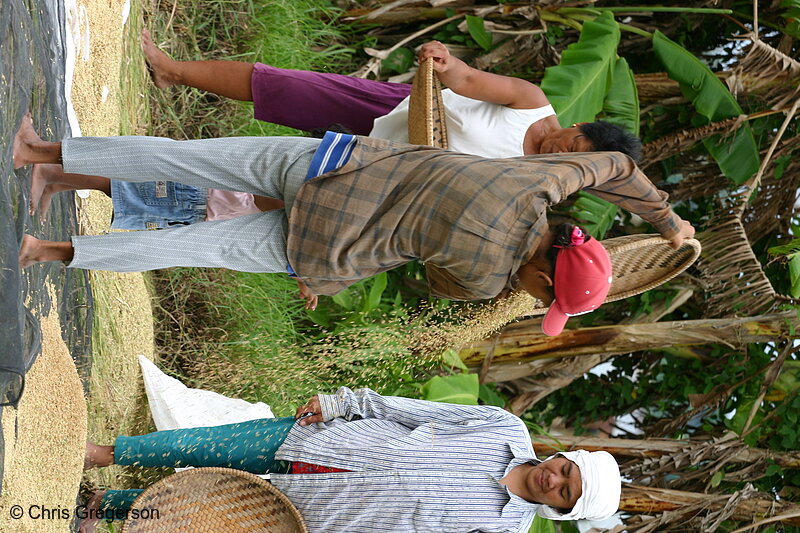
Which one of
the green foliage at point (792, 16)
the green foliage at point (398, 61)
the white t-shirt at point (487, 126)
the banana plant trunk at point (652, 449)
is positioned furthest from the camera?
the green foliage at point (398, 61)

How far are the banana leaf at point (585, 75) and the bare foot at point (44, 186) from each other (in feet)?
6.61

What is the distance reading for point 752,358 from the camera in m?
3.96

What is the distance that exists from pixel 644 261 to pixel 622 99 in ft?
3.62

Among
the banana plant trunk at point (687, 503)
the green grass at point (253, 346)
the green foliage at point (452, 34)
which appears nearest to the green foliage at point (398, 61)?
the green foliage at point (452, 34)

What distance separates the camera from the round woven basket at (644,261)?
2.51 meters

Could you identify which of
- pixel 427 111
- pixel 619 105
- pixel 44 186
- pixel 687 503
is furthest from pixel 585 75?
pixel 44 186

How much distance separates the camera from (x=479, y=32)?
12.9 ft

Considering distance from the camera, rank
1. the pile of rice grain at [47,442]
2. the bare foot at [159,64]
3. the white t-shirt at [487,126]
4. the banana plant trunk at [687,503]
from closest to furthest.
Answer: the pile of rice grain at [47,442] < the white t-shirt at [487,126] < the bare foot at [159,64] < the banana plant trunk at [687,503]

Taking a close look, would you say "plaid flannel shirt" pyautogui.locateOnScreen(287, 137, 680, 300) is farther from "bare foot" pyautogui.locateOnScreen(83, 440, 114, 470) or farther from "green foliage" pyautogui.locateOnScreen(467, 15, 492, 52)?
"green foliage" pyautogui.locateOnScreen(467, 15, 492, 52)

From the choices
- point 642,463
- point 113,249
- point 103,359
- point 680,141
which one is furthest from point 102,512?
point 680,141

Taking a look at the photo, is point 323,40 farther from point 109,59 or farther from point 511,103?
point 511,103

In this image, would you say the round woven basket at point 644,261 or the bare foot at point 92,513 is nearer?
the bare foot at point 92,513

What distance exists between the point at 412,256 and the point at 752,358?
293 cm

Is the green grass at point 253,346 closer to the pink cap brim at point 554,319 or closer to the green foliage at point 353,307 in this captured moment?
the green foliage at point 353,307
